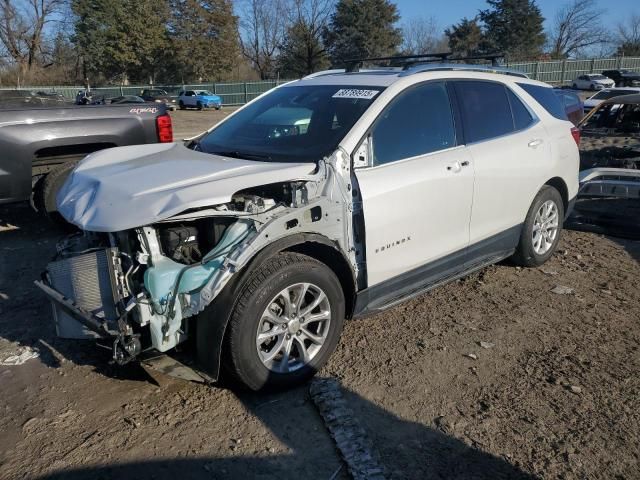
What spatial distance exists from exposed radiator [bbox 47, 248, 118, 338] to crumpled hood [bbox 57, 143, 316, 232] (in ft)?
0.73

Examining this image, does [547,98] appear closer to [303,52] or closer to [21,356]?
[21,356]

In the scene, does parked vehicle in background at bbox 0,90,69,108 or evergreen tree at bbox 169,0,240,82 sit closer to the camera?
parked vehicle in background at bbox 0,90,69,108

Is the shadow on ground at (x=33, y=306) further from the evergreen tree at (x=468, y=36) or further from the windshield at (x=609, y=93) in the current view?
the evergreen tree at (x=468, y=36)

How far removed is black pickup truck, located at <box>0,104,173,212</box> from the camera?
5.73 metres

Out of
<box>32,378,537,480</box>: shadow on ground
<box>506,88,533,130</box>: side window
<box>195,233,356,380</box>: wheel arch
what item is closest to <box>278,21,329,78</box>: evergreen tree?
<box>506,88,533,130</box>: side window

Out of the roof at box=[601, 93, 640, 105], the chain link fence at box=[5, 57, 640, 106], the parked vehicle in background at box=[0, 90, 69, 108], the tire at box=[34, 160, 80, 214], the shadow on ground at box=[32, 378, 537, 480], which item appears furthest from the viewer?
the chain link fence at box=[5, 57, 640, 106]

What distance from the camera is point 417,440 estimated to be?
2.97 meters

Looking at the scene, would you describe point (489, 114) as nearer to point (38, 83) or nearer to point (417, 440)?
point (417, 440)

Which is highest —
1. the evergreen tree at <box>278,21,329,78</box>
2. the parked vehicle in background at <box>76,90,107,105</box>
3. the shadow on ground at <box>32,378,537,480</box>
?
the evergreen tree at <box>278,21,329,78</box>

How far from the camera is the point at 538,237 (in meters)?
5.27

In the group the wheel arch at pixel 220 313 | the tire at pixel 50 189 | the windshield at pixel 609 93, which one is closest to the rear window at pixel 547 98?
the wheel arch at pixel 220 313

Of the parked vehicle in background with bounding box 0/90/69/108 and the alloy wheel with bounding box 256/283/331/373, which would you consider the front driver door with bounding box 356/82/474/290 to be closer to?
the alloy wheel with bounding box 256/283/331/373

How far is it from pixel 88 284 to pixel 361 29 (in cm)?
6168

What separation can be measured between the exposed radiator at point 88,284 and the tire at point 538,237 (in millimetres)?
3566
